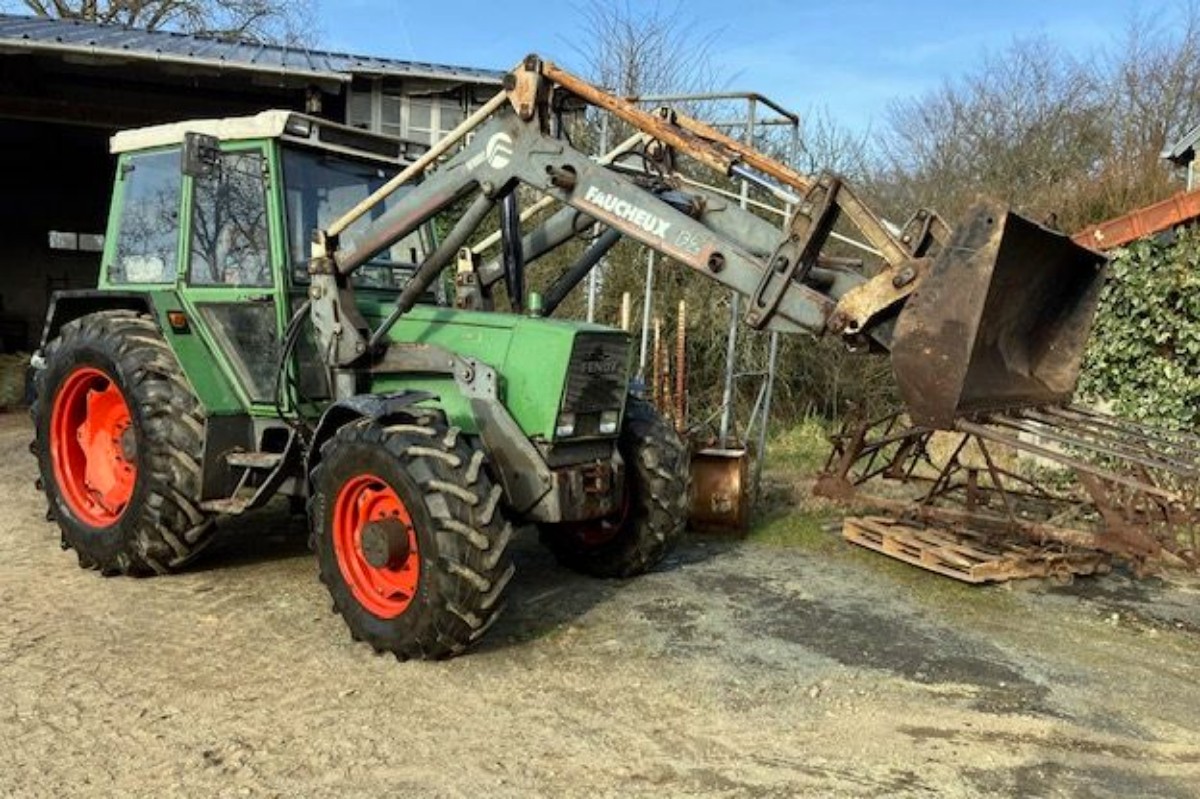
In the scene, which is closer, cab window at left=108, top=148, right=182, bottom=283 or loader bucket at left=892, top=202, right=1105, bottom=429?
loader bucket at left=892, top=202, right=1105, bottom=429

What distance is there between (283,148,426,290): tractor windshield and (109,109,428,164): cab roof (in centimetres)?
8

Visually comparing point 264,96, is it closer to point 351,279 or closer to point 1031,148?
point 351,279

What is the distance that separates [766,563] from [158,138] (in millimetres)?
4351

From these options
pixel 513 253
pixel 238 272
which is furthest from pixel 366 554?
pixel 238 272

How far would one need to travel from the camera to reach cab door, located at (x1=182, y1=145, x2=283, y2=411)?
529 cm

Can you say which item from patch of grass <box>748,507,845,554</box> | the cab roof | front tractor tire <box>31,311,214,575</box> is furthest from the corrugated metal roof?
patch of grass <box>748,507,845,554</box>

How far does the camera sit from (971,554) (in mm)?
6055

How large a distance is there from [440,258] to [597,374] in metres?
0.92

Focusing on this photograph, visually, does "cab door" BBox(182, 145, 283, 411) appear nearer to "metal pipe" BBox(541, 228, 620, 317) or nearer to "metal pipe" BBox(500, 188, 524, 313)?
"metal pipe" BBox(500, 188, 524, 313)

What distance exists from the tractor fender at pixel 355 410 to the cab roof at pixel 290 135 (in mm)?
1518

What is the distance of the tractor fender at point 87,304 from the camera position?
222 inches

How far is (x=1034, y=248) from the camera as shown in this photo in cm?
404

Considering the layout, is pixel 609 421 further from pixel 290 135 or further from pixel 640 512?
pixel 290 135

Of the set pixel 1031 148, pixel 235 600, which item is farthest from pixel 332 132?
pixel 1031 148
